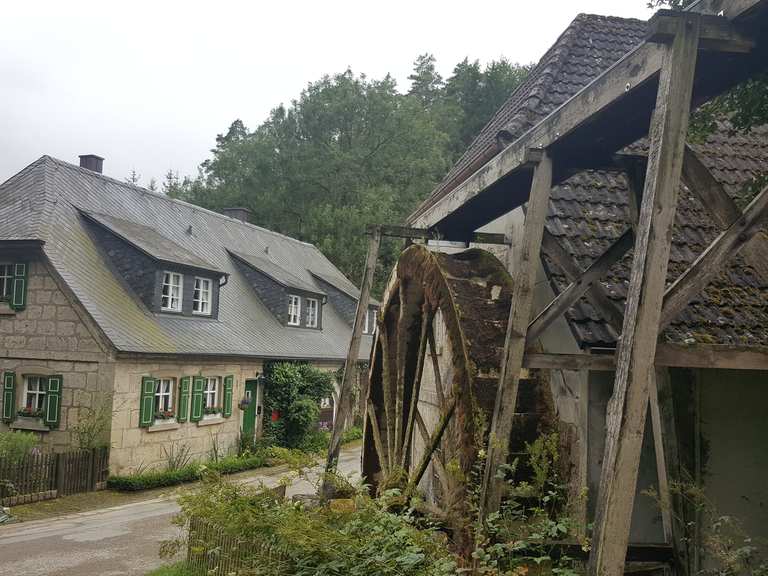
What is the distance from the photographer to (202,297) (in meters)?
18.6

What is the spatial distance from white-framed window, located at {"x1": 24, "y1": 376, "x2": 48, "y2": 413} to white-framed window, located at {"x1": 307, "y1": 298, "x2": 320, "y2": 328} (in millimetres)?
9357

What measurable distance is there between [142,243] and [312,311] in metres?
7.67

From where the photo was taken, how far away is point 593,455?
5180mm

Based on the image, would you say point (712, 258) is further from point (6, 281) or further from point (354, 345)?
point (6, 281)

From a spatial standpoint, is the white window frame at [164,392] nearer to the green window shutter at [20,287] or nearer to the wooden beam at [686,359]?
the green window shutter at [20,287]

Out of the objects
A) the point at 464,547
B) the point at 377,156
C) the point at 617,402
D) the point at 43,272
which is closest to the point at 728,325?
the point at 464,547

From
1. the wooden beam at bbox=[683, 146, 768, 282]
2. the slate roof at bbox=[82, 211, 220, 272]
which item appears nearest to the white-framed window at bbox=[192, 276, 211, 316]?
the slate roof at bbox=[82, 211, 220, 272]

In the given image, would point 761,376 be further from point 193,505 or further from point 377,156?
point 377,156

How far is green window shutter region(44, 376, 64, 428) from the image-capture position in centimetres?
1463

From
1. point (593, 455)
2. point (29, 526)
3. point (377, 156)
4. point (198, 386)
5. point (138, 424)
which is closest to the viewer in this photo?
point (593, 455)

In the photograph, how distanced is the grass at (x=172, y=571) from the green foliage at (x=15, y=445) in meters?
6.08

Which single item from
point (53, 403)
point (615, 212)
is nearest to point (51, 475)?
point (53, 403)

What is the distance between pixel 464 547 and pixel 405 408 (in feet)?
8.42

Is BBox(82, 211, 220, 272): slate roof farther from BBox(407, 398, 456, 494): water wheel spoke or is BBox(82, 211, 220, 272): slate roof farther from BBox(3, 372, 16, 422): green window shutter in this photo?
BBox(407, 398, 456, 494): water wheel spoke
